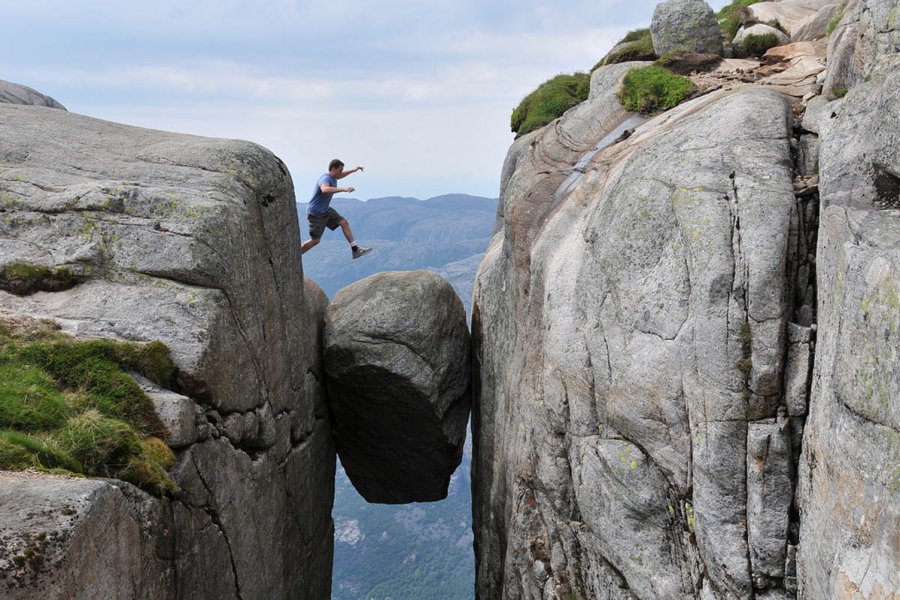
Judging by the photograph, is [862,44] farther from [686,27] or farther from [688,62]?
[686,27]

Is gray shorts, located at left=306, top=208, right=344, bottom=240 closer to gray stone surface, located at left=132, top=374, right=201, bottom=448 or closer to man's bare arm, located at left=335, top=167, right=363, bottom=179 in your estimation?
man's bare arm, located at left=335, top=167, right=363, bottom=179

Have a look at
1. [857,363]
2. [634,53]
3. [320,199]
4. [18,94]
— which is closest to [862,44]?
[857,363]

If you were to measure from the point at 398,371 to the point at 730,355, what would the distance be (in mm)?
13497

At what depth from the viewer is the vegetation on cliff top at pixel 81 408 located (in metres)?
12.0

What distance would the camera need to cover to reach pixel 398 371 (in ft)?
81.5

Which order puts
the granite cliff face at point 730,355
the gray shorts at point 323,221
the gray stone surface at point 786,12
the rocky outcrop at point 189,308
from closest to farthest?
the granite cliff face at point 730,355 → the rocky outcrop at point 189,308 → the gray stone surface at point 786,12 → the gray shorts at point 323,221

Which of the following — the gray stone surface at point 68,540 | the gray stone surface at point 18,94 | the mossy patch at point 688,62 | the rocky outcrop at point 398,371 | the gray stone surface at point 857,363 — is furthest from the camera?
the gray stone surface at point 18,94

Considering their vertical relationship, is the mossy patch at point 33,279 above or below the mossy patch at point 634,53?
below

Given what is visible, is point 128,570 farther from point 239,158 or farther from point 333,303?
point 333,303

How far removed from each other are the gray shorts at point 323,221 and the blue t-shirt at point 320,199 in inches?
8.1

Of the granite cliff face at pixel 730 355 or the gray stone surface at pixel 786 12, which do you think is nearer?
the granite cliff face at pixel 730 355

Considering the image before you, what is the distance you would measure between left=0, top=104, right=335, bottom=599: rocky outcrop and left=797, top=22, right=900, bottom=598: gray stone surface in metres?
11.2

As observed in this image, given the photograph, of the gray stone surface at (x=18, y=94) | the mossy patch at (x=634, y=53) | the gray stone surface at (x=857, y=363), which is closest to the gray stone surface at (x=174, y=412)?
the gray stone surface at (x=857, y=363)

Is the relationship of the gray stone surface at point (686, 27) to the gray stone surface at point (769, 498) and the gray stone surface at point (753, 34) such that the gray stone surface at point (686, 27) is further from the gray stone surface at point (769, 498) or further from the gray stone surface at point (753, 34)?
the gray stone surface at point (769, 498)
